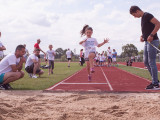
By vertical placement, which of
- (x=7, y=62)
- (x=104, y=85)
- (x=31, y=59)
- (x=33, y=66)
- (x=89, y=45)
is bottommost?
(x=104, y=85)

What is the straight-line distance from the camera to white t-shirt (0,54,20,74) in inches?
190

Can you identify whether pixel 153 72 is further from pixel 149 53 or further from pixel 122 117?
pixel 122 117

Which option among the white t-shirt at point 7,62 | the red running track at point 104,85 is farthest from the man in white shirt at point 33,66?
the white t-shirt at point 7,62

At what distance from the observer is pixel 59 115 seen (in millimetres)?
2457

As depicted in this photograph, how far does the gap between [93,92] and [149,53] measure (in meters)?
1.66

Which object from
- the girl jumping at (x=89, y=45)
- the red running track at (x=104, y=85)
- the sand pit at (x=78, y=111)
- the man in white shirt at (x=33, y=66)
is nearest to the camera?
the sand pit at (x=78, y=111)

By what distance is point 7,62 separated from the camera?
4.94 metres

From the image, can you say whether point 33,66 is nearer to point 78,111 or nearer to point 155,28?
point 155,28

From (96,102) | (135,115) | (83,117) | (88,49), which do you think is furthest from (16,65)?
(135,115)

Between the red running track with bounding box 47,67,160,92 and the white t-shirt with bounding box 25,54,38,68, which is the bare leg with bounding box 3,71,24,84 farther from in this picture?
the white t-shirt with bounding box 25,54,38,68

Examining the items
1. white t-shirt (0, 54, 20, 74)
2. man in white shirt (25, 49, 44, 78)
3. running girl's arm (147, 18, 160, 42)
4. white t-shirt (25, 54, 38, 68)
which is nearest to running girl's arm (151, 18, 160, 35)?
running girl's arm (147, 18, 160, 42)

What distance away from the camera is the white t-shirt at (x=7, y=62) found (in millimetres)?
4832

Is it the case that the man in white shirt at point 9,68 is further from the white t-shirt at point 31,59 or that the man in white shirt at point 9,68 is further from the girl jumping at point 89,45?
the white t-shirt at point 31,59

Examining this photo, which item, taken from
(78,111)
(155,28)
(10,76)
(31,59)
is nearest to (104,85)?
Result: (155,28)
